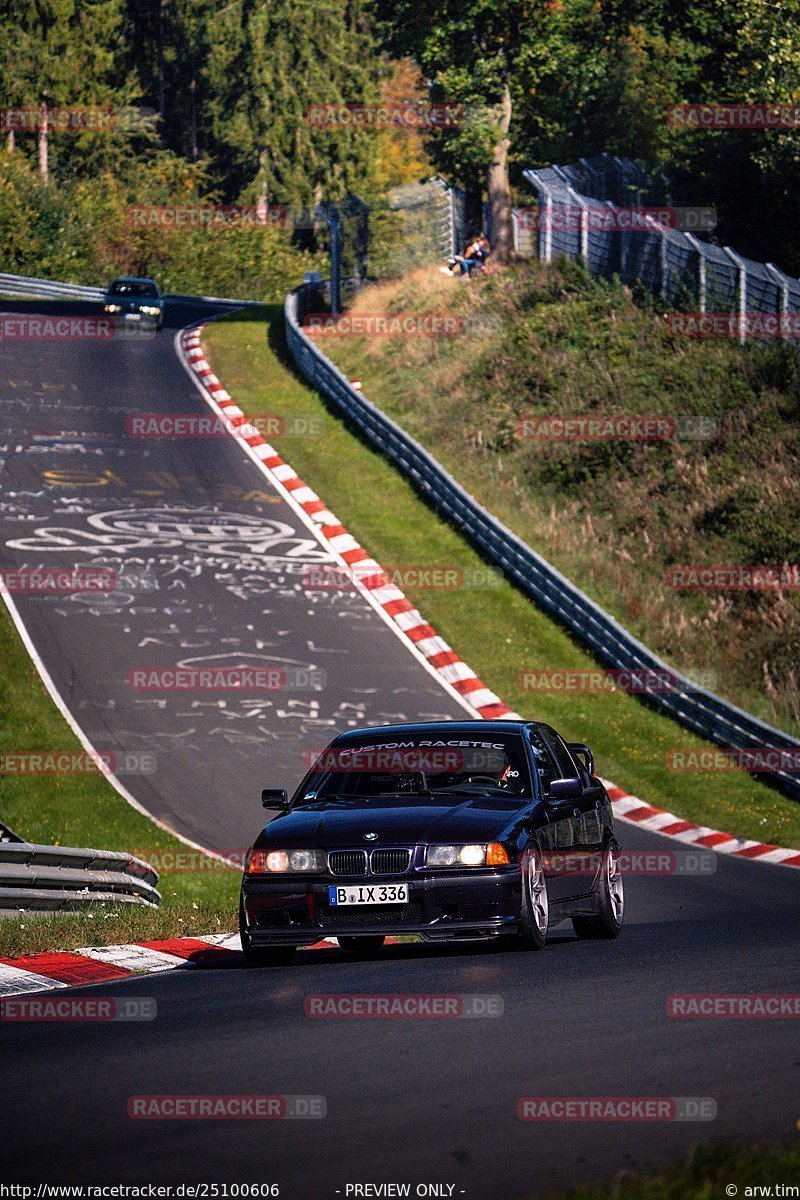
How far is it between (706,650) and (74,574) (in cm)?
961

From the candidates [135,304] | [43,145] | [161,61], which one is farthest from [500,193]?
[161,61]

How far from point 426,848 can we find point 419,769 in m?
1.20

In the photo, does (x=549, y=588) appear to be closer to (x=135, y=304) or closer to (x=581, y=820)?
(x=581, y=820)

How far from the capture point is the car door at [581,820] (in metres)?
10.8

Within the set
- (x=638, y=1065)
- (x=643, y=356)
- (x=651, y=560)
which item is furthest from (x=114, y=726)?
(x=643, y=356)

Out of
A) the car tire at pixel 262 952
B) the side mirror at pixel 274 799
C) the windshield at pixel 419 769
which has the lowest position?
the car tire at pixel 262 952

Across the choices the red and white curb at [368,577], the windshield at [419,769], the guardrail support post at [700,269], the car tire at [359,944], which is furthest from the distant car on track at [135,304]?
the car tire at [359,944]

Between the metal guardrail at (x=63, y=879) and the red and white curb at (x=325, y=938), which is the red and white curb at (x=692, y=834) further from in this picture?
the metal guardrail at (x=63, y=879)

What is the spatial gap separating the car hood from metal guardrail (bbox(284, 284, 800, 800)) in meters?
11.0

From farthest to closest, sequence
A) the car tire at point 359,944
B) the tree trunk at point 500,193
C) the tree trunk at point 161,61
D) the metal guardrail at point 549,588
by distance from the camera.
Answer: the tree trunk at point 161,61, the tree trunk at point 500,193, the metal guardrail at point 549,588, the car tire at point 359,944

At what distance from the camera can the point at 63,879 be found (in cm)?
1170

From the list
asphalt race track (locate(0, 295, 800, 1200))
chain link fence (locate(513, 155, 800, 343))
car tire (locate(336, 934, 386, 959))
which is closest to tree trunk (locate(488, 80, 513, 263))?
chain link fence (locate(513, 155, 800, 343))

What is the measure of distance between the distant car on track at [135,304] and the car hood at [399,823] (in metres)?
36.7

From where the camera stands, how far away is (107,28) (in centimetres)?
8200
